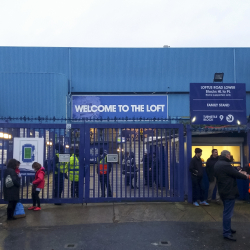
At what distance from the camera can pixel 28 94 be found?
20797 millimetres

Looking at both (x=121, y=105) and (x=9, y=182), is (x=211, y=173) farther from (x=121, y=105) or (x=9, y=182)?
(x=121, y=105)

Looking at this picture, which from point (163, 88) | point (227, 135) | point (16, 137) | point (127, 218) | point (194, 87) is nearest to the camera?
point (127, 218)

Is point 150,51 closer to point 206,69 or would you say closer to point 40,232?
point 206,69

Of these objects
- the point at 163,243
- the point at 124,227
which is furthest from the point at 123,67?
the point at 163,243

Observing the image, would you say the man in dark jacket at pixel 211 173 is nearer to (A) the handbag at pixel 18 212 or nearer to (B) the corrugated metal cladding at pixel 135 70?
(A) the handbag at pixel 18 212

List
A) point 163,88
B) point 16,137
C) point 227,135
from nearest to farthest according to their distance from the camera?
point 16,137
point 227,135
point 163,88

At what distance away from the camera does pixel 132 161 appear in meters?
8.52

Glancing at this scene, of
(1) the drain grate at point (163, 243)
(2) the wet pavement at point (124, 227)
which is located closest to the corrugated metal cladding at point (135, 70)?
(2) the wet pavement at point (124, 227)

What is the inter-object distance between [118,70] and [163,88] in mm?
3804

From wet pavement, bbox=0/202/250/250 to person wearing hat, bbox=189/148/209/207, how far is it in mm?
289

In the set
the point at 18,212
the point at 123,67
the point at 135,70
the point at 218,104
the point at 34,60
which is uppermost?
the point at 34,60

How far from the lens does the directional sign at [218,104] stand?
859 centimetres

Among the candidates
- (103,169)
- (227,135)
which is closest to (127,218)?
(103,169)

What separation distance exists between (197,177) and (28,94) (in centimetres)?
1594
